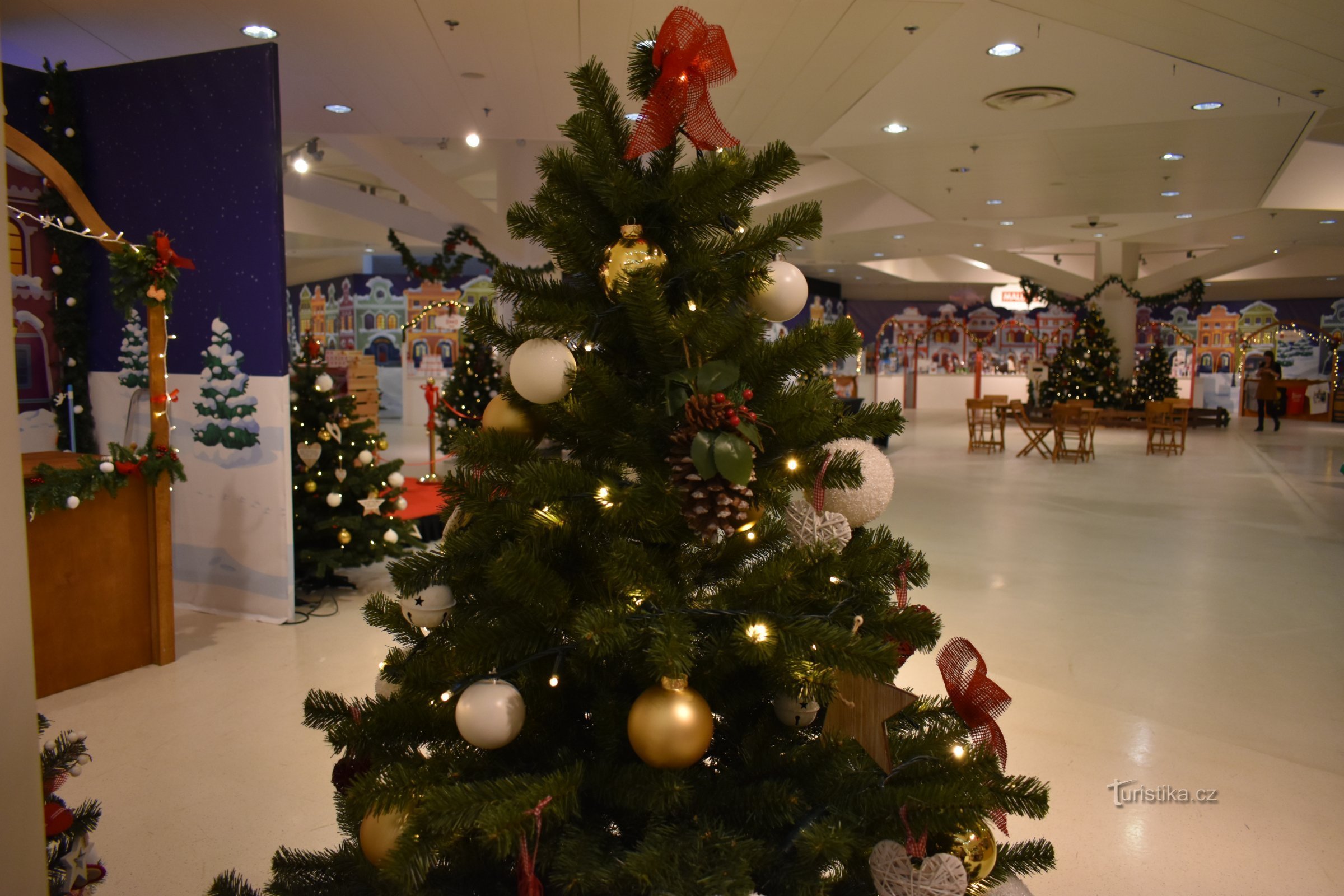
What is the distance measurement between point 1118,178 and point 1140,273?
44.6ft

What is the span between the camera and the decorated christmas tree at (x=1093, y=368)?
17.0 m

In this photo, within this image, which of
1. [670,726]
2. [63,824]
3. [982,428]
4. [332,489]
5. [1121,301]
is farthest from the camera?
[1121,301]

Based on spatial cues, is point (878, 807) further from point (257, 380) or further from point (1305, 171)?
point (1305, 171)

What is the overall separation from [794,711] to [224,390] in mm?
4069

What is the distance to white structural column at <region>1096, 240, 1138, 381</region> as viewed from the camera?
1670cm

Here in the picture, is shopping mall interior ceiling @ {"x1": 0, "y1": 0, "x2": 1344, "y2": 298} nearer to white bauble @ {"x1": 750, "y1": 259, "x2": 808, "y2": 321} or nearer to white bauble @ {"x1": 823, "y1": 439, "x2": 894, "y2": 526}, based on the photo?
white bauble @ {"x1": 823, "y1": 439, "x2": 894, "y2": 526}

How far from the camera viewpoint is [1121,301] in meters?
17.0

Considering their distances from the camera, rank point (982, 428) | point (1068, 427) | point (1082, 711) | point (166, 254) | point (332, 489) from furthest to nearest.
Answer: point (982, 428), point (1068, 427), point (332, 489), point (166, 254), point (1082, 711)

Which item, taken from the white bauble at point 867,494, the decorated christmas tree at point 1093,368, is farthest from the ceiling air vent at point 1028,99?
the decorated christmas tree at point 1093,368

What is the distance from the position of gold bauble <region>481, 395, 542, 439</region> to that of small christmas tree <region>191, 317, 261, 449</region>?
3.59 meters

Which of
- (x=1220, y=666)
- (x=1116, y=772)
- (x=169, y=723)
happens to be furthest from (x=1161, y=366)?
(x=169, y=723)

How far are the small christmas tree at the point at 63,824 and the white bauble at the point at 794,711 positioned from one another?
4.15 feet

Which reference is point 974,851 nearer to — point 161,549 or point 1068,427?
point 161,549

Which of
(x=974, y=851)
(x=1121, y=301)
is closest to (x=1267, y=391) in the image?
(x=1121, y=301)
